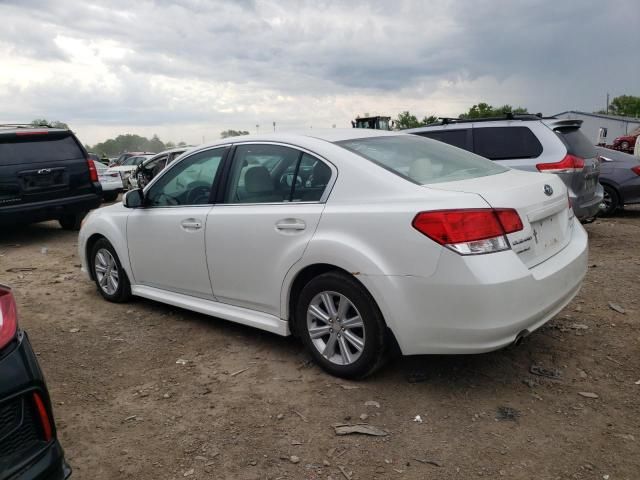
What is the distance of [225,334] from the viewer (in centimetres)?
458

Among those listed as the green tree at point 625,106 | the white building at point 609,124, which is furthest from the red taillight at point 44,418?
the green tree at point 625,106

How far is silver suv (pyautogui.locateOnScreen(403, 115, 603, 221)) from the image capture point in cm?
679

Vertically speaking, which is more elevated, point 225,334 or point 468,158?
point 468,158

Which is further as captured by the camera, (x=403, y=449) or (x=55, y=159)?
(x=55, y=159)

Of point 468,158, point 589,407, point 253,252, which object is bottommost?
point 589,407

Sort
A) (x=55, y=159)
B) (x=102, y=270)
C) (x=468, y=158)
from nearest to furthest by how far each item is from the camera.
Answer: (x=468, y=158), (x=102, y=270), (x=55, y=159)

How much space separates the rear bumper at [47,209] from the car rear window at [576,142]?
7134mm

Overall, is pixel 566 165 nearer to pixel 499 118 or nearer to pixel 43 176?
pixel 499 118

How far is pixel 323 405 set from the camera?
3.36 metres

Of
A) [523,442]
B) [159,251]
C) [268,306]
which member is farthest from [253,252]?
[523,442]

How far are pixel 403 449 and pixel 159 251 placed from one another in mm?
2711

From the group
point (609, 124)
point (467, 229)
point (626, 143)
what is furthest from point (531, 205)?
point (609, 124)

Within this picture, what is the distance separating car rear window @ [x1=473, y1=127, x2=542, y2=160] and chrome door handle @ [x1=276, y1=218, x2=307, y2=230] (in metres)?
4.39

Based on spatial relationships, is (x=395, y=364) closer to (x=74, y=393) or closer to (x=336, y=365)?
(x=336, y=365)
